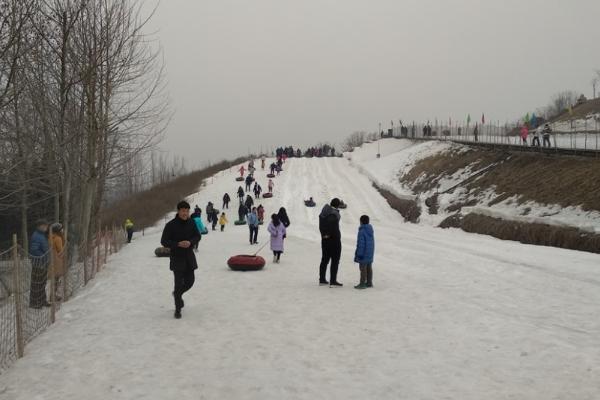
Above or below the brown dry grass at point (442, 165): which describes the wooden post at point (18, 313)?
below

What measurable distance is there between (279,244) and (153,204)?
3482cm

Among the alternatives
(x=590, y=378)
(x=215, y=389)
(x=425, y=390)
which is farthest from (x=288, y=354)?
(x=590, y=378)

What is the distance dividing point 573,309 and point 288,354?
5.44 m

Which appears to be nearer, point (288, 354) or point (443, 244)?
point (288, 354)

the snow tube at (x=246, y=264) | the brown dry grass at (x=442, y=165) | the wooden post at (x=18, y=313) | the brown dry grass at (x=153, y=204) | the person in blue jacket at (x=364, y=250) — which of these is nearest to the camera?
the wooden post at (x=18, y=313)

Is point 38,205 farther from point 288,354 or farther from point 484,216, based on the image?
point 288,354

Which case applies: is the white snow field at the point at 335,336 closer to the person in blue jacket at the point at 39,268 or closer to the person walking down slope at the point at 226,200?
the person in blue jacket at the point at 39,268

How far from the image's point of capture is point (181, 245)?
345 inches

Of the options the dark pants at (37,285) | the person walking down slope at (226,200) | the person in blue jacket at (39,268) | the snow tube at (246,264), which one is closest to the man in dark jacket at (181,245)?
the person in blue jacket at (39,268)

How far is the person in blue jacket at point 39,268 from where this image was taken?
977 cm

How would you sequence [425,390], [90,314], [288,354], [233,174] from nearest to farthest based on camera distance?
[425,390] → [288,354] → [90,314] → [233,174]

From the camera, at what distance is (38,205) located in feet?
121

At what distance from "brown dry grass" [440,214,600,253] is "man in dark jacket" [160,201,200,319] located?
13040 millimetres

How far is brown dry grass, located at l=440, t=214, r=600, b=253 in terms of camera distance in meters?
16.6
